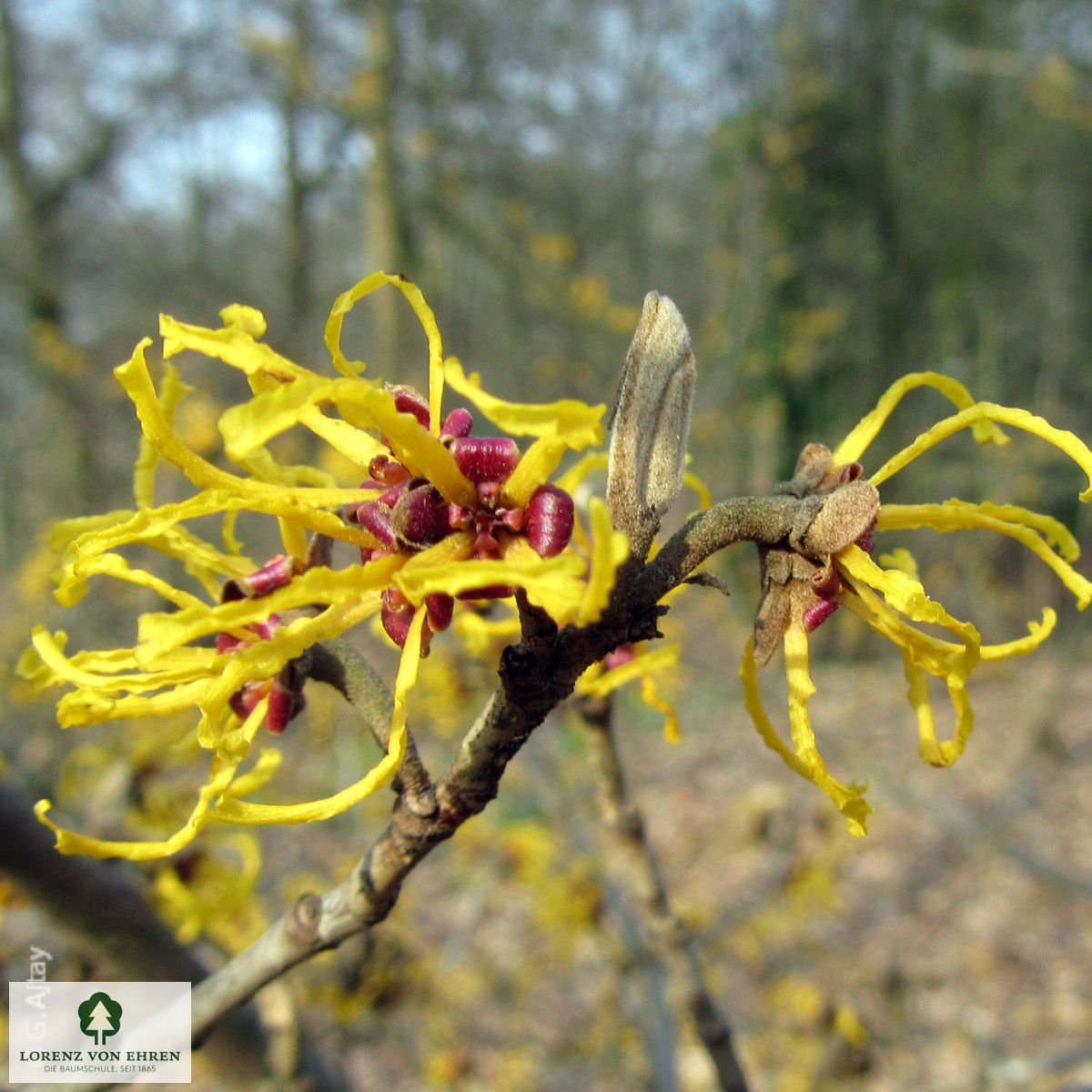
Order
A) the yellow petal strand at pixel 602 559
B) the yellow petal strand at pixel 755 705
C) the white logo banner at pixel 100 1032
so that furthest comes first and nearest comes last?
the white logo banner at pixel 100 1032 < the yellow petal strand at pixel 755 705 < the yellow petal strand at pixel 602 559

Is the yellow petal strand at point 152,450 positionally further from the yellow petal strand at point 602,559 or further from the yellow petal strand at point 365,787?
the yellow petal strand at point 602,559

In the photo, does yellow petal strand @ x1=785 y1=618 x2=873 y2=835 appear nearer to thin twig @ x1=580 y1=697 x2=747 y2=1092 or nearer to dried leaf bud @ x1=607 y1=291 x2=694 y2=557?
dried leaf bud @ x1=607 y1=291 x2=694 y2=557

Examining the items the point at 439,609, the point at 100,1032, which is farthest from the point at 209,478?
the point at 100,1032

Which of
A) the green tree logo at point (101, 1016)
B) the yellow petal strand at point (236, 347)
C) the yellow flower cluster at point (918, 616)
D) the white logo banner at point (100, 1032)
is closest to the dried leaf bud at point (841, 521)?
the yellow flower cluster at point (918, 616)

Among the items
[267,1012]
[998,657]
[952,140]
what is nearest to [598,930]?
[267,1012]

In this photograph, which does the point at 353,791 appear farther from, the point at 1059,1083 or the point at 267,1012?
the point at 1059,1083
